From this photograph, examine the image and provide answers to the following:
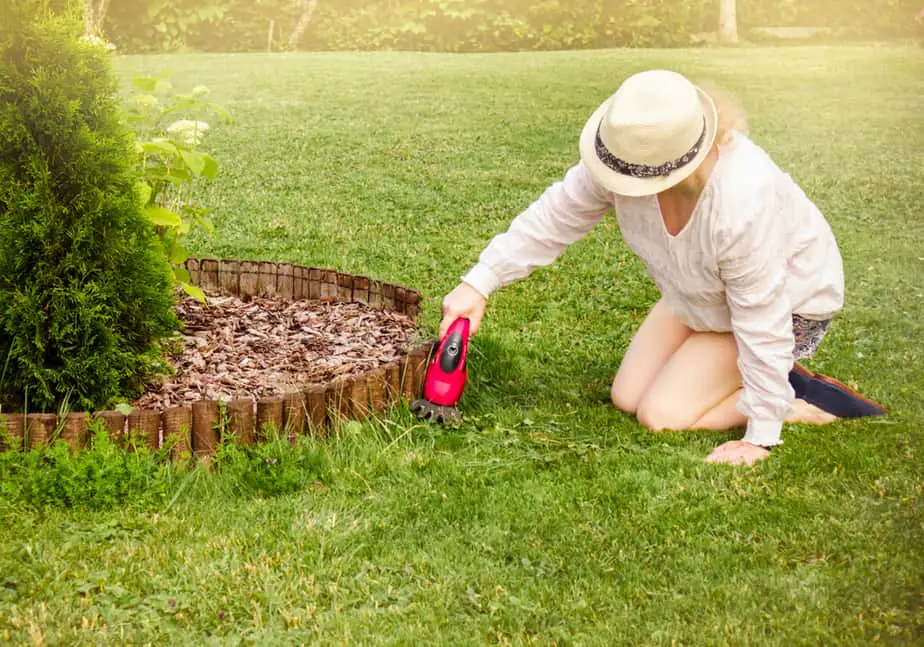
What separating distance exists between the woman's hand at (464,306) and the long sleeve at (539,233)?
0.10 ft

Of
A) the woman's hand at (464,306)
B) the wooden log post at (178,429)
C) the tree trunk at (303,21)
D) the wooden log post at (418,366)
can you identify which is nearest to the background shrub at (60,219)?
the wooden log post at (178,429)

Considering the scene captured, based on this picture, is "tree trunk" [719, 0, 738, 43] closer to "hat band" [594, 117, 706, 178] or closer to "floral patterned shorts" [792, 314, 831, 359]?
"floral patterned shorts" [792, 314, 831, 359]

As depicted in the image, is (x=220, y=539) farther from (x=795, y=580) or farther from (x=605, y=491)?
(x=795, y=580)

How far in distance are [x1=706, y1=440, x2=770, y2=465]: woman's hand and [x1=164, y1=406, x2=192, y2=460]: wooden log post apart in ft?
5.64

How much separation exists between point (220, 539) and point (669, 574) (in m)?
1.26

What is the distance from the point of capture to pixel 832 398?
12.8 ft

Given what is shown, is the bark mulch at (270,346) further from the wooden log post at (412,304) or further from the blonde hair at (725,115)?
the blonde hair at (725,115)

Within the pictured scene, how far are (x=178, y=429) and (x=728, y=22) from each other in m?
15.9

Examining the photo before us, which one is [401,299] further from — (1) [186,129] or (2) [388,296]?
(1) [186,129]

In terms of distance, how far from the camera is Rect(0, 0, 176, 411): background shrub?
3.31 metres

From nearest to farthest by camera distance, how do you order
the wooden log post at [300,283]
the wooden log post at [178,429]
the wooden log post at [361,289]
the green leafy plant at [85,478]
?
the green leafy plant at [85,478], the wooden log post at [178,429], the wooden log post at [361,289], the wooden log post at [300,283]

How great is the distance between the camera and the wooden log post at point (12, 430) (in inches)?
126

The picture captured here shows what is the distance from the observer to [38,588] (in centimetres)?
273

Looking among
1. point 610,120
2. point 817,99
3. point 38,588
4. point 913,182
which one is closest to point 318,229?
point 610,120
